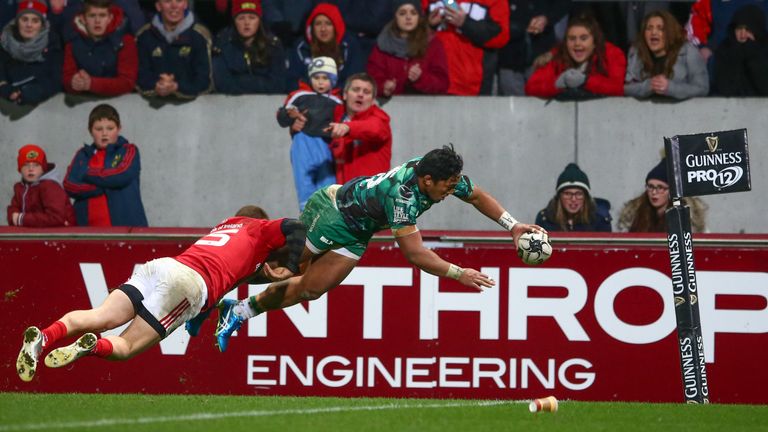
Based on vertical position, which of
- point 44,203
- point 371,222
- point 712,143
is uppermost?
point 712,143

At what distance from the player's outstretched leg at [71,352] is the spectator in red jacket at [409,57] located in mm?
6265

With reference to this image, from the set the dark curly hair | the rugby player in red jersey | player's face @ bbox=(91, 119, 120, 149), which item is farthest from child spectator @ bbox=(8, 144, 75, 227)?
the dark curly hair

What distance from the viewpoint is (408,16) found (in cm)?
1519

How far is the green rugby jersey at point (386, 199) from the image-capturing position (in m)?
11.2

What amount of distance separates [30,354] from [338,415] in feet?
7.20

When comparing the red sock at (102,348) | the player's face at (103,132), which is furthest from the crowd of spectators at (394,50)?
the red sock at (102,348)

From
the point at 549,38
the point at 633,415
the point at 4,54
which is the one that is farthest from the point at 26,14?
the point at 633,415

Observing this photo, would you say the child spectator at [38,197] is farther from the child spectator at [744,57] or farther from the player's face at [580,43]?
the child spectator at [744,57]

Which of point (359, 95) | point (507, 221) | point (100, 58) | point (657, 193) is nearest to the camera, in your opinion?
point (507, 221)

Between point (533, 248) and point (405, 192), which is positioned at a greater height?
point (405, 192)

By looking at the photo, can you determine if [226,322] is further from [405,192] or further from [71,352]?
[71,352]

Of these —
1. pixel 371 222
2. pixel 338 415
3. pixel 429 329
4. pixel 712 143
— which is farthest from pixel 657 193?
pixel 338 415

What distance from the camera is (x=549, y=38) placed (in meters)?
16.0

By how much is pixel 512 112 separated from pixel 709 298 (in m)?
3.57
